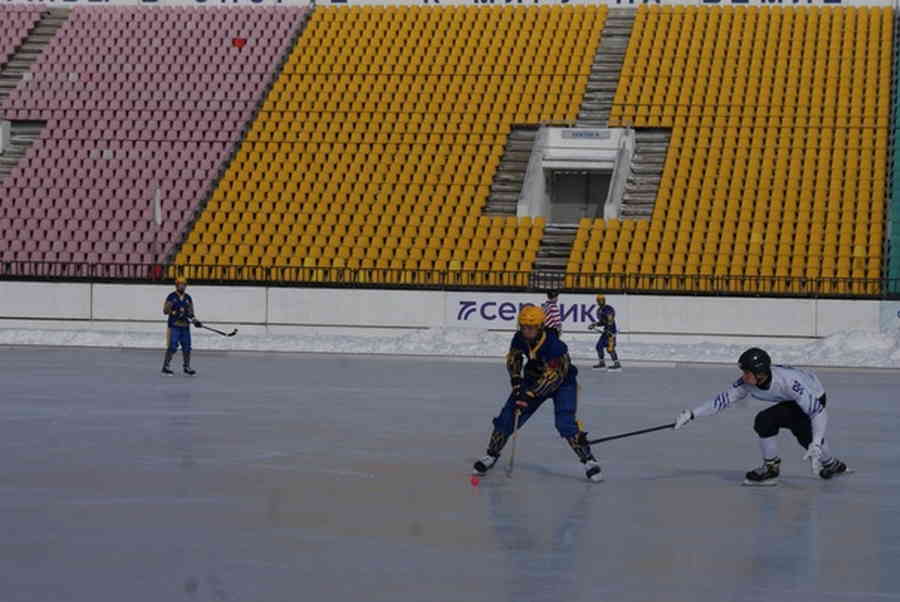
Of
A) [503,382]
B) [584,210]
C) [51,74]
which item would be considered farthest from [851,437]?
[51,74]

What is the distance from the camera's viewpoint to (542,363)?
13.6 meters

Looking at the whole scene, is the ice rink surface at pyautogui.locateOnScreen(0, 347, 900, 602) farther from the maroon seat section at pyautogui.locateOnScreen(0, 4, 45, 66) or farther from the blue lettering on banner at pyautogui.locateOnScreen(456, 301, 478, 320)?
the maroon seat section at pyautogui.locateOnScreen(0, 4, 45, 66)

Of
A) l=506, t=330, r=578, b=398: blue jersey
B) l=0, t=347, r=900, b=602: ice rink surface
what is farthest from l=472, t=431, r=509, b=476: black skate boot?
l=506, t=330, r=578, b=398: blue jersey

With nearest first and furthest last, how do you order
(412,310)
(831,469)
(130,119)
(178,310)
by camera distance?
1. (831,469)
2. (178,310)
3. (412,310)
4. (130,119)

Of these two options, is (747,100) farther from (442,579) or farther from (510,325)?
(442,579)

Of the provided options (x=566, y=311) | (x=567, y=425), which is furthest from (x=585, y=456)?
(x=566, y=311)

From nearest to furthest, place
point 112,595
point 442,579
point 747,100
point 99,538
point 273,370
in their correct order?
1. point 112,595
2. point 442,579
3. point 99,538
4. point 273,370
5. point 747,100

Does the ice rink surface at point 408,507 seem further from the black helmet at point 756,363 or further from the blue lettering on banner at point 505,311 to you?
the blue lettering on banner at point 505,311

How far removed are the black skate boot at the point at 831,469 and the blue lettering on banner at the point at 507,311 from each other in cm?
2445

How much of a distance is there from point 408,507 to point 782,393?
3.57 metres

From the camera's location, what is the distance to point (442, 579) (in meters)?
8.88

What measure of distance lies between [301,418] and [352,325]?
→ 19915 millimetres

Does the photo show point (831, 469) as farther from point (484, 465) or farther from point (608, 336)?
point (608, 336)

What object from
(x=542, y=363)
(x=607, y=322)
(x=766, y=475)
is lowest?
(x=766, y=475)
